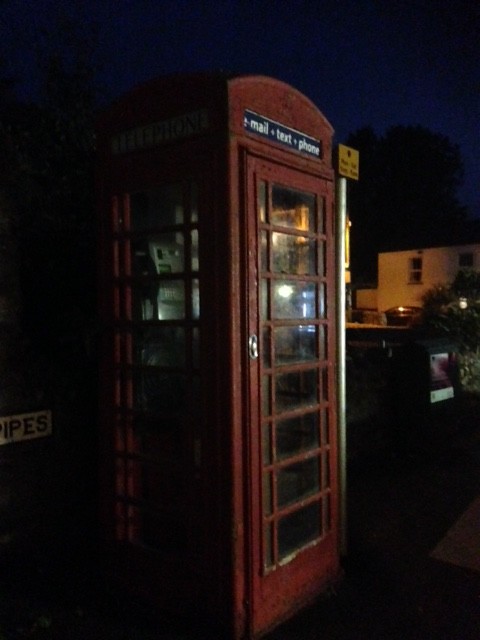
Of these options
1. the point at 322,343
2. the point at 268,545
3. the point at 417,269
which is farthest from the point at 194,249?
the point at 417,269

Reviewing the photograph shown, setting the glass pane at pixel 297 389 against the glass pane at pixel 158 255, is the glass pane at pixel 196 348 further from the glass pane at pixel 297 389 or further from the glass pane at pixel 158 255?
the glass pane at pixel 297 389

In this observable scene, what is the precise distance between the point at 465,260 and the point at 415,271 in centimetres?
284

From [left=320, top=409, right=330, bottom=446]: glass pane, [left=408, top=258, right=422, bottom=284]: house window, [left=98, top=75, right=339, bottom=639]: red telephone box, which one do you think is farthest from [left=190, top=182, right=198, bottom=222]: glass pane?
[left=408, top=258, right=422, bottom=284]: house window

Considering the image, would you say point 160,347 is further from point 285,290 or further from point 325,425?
point 325,425

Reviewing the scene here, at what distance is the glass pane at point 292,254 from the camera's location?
346 cm

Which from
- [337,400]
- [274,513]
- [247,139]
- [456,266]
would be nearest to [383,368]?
[337,400]

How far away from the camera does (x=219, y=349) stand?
10.1ft

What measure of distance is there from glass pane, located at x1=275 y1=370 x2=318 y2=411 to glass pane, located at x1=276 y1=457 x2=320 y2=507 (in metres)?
0.37

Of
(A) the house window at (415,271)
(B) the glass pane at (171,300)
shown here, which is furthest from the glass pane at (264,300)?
(A) the house window at (415,271)

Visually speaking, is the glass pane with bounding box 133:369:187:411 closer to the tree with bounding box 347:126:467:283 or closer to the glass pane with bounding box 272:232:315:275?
the glass pane with bounding box 272:232:315:275

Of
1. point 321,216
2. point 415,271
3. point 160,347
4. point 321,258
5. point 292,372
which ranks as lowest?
point 292,372

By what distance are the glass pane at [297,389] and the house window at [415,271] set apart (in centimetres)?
2695

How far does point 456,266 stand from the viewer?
90.0 feet

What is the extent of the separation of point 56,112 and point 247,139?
109 inches
